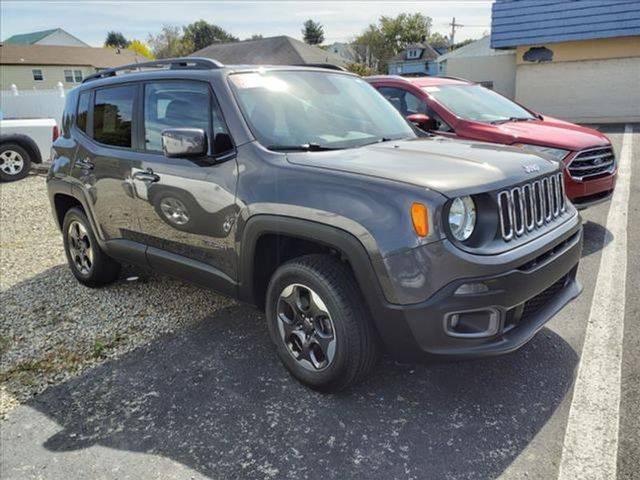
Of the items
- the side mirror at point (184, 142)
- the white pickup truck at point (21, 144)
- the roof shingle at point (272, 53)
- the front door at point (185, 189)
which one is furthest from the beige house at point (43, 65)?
the side mirror at point (184, 142)

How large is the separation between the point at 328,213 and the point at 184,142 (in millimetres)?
1079

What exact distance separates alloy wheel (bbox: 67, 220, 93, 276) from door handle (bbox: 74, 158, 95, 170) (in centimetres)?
57

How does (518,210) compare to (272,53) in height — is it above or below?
below

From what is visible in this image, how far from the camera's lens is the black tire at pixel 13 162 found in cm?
1091

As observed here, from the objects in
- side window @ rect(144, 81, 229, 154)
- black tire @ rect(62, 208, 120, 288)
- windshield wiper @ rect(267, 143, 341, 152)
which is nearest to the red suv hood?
windshield wiper @ rect(267, 143, 341, 152)

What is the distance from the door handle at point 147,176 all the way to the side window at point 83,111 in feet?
3.75

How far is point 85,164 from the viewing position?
14.6ft

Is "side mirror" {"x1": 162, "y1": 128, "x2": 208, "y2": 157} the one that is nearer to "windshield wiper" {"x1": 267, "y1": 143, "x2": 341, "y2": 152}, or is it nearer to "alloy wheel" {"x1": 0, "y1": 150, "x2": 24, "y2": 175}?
"windshield wiper" {"x1": 267, "y1": 143, "x2": 341, "y2": 152}

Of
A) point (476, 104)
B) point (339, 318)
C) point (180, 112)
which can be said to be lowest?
point (339, 318)

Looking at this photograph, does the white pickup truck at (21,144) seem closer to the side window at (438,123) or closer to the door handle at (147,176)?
the side window at (438,123)

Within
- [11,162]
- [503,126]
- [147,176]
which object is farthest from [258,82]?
[11,162]

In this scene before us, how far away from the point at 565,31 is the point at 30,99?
18.5m

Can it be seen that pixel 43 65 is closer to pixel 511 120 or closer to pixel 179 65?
pixel 511 120

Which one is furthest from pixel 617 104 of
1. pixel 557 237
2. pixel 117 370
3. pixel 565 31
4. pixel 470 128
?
Result: pixel 117 370
